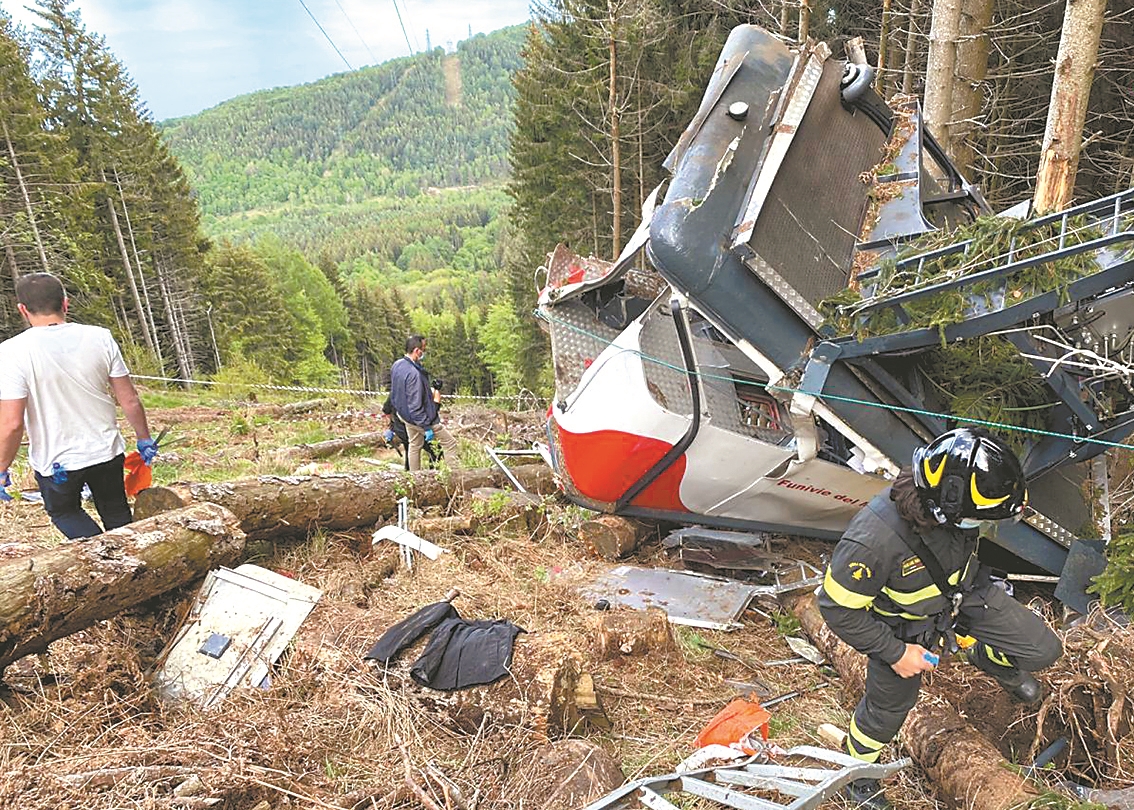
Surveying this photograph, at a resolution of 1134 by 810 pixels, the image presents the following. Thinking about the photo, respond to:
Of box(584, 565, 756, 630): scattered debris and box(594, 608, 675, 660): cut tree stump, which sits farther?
box(584, 565, 756, 630): scattered debris

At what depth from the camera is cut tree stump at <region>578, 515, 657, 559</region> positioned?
15.2ft

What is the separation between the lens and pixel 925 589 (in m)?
2.27

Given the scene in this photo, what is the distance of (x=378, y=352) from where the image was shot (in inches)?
2437

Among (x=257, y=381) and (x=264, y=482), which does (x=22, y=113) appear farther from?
(x=264, y=482)

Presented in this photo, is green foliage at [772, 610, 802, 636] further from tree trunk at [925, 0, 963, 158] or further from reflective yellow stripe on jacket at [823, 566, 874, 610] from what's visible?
tree trunk at [925, 0, 963, 158]

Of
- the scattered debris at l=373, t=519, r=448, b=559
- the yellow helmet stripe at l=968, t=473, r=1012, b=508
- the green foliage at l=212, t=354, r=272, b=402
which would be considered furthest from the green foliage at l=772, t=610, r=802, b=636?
the green foliage at l=212, t=354, r=272, b=402

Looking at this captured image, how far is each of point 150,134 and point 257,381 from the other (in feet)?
45.6

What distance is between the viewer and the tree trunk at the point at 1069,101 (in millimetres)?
4391

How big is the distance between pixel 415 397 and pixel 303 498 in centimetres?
203

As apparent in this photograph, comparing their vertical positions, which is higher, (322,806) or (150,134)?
(150,134)

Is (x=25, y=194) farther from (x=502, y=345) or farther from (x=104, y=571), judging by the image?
(x=502, y=345)

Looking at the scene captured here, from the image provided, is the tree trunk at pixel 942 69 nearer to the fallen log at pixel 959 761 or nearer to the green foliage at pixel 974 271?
the green foliage at pixel 974 271

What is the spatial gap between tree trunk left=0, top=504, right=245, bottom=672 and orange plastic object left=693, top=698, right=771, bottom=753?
2.63m

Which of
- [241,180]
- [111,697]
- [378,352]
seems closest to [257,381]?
[111,697]
